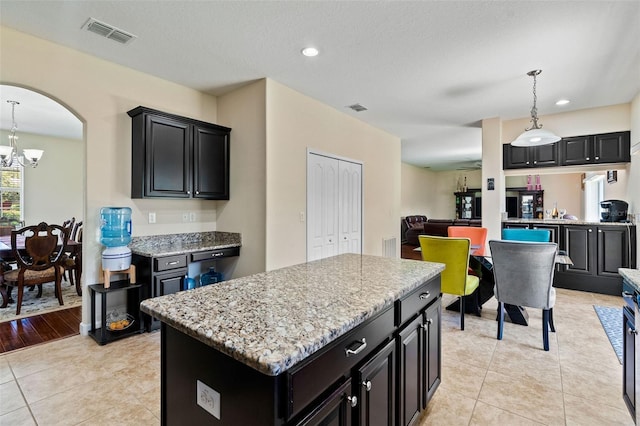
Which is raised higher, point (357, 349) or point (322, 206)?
point (322, 206)

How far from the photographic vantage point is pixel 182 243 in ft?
12.1

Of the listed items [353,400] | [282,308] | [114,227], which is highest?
[114,227]

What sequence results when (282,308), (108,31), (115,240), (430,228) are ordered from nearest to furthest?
1. (282,308)
2. (108,31)
3. (115,240)
4. (430,228)

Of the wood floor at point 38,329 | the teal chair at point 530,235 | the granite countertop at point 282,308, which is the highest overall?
the teal chair at point 530,235

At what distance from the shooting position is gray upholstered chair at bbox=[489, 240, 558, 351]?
8.95 ft

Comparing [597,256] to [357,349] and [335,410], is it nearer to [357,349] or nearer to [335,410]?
[357,349]

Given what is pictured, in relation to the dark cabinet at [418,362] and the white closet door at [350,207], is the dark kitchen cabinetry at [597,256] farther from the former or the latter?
the dark cabinet at [418,362]

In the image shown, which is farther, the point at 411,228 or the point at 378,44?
the point at 411,228

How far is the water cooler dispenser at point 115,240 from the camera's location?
2943 mm

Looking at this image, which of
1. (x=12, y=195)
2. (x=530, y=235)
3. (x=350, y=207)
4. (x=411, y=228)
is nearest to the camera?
(x=530, y=235)

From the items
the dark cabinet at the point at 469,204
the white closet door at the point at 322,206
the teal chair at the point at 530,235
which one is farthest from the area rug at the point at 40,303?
the dark cabinet at the point at 469,204

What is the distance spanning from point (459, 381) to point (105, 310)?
3110 mm

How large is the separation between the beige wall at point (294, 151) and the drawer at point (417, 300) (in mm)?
2091

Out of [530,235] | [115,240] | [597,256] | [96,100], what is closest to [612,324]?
[530,235]
